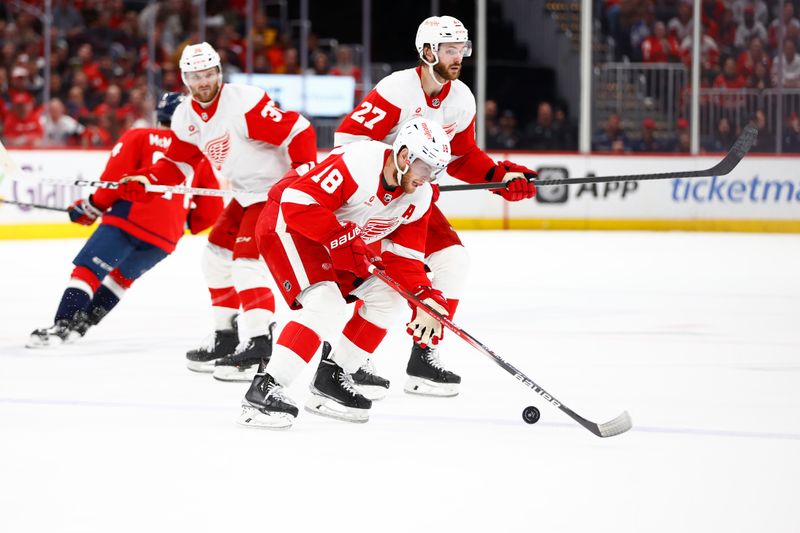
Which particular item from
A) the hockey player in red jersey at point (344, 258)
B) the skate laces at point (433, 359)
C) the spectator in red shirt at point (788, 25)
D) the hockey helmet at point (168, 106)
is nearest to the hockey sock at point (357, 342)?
the hockey player in red jersey at point (344, 258)

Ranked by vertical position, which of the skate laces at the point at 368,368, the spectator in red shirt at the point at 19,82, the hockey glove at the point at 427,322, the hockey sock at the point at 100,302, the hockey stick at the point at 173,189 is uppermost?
the spectator in red shirt at the point at 19,82

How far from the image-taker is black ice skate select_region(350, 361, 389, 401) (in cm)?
401

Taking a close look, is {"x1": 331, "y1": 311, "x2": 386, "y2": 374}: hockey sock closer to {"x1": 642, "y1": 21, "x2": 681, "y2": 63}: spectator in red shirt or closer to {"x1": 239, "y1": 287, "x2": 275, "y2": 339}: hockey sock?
{"x1": 239, "y1": 287, "x2": 275, "y2": 339}: hockey sock

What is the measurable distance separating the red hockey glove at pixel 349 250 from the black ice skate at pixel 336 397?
1.24 feet

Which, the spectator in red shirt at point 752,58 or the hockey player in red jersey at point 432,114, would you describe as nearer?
the hockey player in red jersey at point 432,114

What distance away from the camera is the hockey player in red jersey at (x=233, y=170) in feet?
14.2

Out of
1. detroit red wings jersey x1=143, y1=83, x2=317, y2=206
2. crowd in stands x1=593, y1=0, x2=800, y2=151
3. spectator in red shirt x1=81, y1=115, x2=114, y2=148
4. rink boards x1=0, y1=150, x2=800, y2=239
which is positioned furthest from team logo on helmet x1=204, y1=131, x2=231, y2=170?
crowd in stands x1=593, y1=0, x2=800, y2=151

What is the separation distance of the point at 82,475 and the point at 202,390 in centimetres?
118

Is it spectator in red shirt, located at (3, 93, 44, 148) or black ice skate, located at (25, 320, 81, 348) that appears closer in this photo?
black ice skate, located at (25, 320, 81, 348)

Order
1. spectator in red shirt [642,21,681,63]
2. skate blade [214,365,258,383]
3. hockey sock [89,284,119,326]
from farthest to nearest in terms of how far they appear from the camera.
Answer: spectator in red shirt [642,21,681,63] < hockey sock [89,284,119,326] < skate blade [214,365,258,383]

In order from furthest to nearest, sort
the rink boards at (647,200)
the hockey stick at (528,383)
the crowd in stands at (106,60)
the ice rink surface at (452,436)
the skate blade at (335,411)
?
the rink boards at (647,200) < the crowd in stands at (106,60) < the skate blade at (335,411) < the hockey stick at (528,383) < the ice rink surface at (452,436)

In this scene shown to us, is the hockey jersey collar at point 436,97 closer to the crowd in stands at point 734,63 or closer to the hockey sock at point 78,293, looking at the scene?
the hockey sock at point 78,293

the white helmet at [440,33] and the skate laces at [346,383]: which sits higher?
the white helmet at [440,33]

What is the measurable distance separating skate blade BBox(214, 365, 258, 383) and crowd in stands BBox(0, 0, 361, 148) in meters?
6.13
